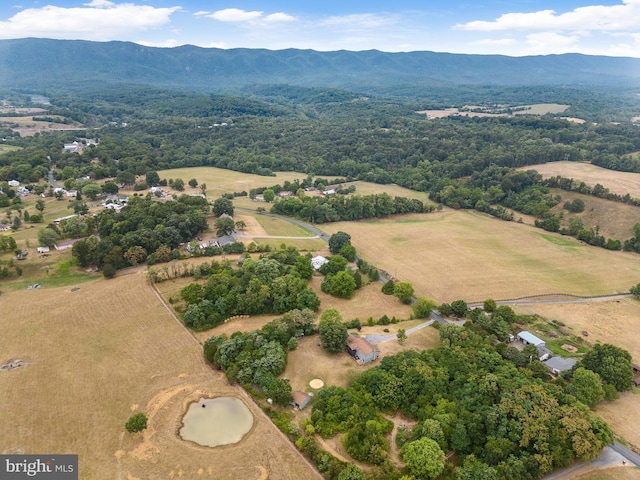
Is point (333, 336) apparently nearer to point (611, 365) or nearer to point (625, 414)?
point (611, 365)

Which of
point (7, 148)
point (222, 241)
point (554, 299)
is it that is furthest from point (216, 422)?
point (7, 148)

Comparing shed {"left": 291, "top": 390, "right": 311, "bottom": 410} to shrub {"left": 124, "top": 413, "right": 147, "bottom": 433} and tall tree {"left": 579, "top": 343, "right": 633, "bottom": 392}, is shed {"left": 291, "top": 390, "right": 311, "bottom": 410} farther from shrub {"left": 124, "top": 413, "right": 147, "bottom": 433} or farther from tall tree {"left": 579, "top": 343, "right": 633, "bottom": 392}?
tall tree {"left": 579, "top": 343, "right": 633, "bottom": 392}

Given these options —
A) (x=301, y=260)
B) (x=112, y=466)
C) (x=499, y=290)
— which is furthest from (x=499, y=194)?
(x=112, y=466)

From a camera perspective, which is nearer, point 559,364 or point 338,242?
point 559,364

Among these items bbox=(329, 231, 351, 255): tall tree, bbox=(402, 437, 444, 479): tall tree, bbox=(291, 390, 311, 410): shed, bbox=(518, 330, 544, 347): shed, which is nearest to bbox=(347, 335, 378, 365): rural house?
bbox=(291, 390, 311, 410): shed

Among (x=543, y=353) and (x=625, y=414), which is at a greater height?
(x=543, y=353)

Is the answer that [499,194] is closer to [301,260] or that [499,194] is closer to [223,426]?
[301,260]

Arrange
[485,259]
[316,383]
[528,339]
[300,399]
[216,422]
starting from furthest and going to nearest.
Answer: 1. [485,259]
2. [528,339]
3. [316,383]
4. [300,399]
5. [216,422]
